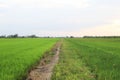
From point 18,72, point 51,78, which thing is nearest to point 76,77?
point 51,78

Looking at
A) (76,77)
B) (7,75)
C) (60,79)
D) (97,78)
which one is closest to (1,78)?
(7,75)

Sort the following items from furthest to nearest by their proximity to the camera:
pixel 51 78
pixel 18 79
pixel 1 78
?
pixel 51 78 → pixel 18 79 → pixel 1 78

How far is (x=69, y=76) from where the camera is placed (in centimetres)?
1236

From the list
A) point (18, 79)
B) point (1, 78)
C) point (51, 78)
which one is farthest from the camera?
point (51, 78)

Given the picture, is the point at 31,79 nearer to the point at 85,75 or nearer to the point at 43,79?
the point at 43,79

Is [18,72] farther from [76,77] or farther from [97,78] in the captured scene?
[97,78]

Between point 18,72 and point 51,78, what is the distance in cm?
174

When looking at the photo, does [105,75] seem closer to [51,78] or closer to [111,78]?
[111,78]

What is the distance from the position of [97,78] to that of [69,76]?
145cm

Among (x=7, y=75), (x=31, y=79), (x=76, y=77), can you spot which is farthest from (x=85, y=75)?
(x=7, y=75)

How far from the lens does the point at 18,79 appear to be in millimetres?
11352

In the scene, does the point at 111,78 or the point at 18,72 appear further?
the point at 18,72

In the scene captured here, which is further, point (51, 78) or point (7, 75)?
point (51, 78)

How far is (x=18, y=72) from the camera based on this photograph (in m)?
12.5
